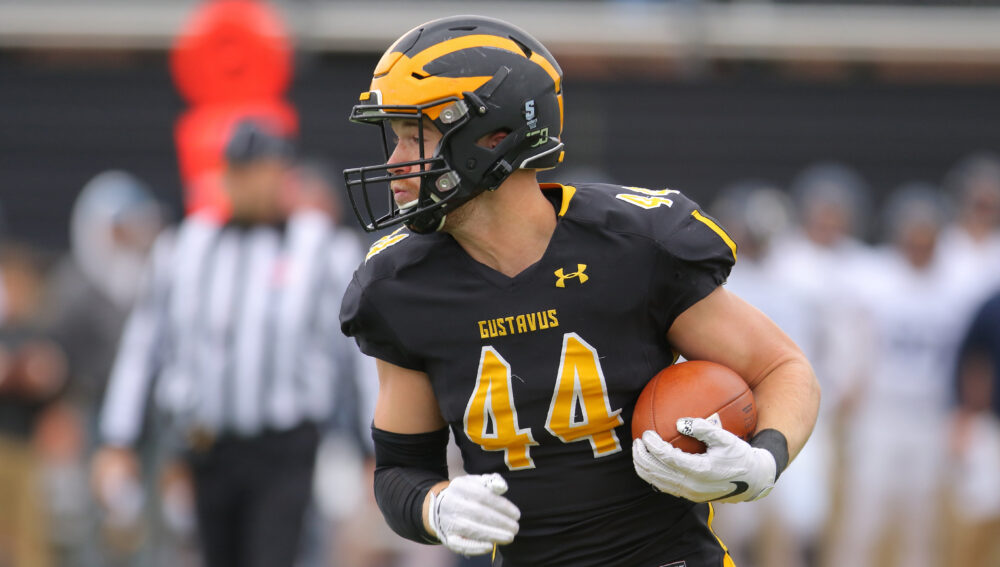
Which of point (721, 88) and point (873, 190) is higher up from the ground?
point (721, 88)

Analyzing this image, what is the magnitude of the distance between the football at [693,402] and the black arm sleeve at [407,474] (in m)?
0.47

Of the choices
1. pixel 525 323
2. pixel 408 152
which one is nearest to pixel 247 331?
pixel 408 152

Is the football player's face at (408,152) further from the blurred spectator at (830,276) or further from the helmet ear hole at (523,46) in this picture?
the blurred spectator at (830,276)

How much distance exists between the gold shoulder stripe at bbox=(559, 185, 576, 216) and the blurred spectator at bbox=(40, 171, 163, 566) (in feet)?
15.1

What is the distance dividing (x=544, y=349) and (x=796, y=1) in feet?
31.9

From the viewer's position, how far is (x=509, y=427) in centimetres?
264

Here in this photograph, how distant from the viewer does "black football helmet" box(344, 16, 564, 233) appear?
103 inches

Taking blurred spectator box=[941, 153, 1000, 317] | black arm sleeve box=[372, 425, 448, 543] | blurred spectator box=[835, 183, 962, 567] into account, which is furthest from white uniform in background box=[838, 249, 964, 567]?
black arm sleeve box=[372, 425, 448, 543]

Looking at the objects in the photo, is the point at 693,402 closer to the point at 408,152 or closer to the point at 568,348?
the point at 568,348

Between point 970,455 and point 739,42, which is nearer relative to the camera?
point 970,455

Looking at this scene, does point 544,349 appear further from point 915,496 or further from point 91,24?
point 91,24

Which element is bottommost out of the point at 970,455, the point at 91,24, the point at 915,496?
the point at 915,496

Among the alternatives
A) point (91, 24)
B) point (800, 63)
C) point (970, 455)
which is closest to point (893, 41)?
point (800, 63)

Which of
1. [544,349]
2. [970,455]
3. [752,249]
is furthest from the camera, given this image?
[752,249]
